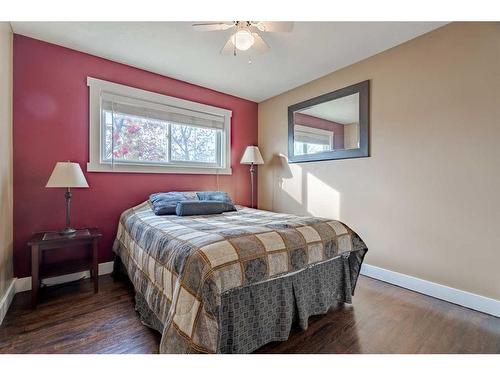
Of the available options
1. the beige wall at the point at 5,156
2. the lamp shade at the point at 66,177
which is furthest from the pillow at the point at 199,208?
the beige wall at the point at 5,156

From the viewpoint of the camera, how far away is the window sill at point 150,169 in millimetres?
2658

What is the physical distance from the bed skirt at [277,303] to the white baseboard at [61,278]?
1.10 metres

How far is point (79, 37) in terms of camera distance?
229cm

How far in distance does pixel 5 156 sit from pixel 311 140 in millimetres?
3203

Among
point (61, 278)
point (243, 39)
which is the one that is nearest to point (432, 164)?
point (243, 39)

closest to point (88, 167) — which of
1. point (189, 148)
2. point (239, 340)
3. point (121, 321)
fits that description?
point (189, 148)

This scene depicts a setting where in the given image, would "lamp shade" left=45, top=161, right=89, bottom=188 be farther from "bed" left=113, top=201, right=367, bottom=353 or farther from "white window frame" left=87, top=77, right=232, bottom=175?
"bed" left=113, top=201, right=367, bottom=353

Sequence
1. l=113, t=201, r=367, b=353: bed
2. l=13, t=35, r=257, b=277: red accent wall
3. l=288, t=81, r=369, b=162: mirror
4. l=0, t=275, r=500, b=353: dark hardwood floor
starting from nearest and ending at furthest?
l=113, t=201, r=367, b=353: bed < l=0, t=275, r=500, b=353: dark hardwood floor < l=13, t=35, r=257, b=277: red accent wall < l=288, t=81, r=369, b=162: mirror

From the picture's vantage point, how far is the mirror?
8.97 ft

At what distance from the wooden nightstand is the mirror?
8.86 feet

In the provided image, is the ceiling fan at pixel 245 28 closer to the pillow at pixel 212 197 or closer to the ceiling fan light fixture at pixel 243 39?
the ceiling fan light fixture at pixel 243 39

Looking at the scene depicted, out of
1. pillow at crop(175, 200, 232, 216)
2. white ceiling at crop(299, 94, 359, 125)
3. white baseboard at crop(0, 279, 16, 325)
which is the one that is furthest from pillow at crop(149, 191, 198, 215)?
white ceiling at crop(299, 94, 359, 125)

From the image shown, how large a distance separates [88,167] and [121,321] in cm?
168
